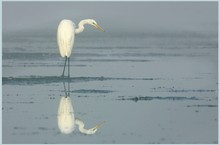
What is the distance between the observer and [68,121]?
12.3 meters

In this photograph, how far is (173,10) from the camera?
51625 mm

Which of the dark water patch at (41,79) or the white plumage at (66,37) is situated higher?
the white plumage at (66,37)

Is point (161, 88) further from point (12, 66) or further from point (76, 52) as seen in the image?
point (76, 52)

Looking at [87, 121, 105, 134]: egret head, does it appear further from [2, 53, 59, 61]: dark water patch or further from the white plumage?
[2, 53, 59, 61]: dark water patch

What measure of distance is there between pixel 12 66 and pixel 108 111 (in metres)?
8.87

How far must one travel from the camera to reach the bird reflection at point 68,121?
11.6 m

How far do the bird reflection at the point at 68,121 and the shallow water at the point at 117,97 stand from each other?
9 centimetres

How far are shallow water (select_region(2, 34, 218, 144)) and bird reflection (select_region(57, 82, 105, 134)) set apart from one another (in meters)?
0.09

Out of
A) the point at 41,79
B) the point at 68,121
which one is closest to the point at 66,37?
the point at 41,79

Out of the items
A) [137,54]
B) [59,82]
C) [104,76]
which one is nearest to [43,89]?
[59,82]

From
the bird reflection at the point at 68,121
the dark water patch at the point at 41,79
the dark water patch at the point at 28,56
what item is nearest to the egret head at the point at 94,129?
the bird reflection at the point at 68,121

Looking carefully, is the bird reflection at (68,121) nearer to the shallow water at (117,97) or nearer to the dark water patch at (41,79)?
the shallow water at (117,97)

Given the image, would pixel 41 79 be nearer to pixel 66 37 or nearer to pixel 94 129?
pixel 66 37

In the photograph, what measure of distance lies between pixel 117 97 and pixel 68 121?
2.70m
